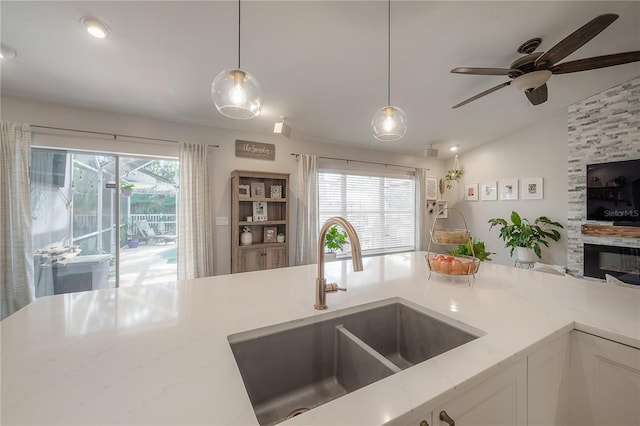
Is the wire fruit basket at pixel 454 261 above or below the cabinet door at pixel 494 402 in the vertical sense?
above

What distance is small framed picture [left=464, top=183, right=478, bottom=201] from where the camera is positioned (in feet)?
17.1

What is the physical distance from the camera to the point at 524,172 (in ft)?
14.7

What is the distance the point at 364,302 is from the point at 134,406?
88 cm

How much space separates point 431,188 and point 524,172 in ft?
5.17

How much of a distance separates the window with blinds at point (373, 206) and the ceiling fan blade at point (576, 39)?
Answer: 114 inches

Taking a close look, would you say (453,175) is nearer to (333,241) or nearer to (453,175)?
(453,175)

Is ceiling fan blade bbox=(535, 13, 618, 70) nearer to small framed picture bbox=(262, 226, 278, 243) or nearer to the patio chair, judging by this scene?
small framed picture bbox=(262, 226, 278, 243)

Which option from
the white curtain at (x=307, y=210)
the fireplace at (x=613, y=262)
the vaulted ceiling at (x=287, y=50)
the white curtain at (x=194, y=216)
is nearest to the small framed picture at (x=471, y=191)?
the fireplace at (x=613, y=262)

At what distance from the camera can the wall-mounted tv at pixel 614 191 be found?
3240mm

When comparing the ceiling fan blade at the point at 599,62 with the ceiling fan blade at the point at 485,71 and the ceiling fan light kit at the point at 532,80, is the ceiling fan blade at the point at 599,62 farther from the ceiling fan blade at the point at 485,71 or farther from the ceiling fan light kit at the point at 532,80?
the ceiling fan blade at the point at 485,71

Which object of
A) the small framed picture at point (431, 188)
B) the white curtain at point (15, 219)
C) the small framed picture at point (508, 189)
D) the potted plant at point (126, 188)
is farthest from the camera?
the small framed picture at point (431, 188)

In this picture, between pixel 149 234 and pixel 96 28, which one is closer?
pixel 96 28

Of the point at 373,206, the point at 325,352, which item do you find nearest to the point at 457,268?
the point at 325,352

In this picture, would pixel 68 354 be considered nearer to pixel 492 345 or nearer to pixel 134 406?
pixel 134 406
